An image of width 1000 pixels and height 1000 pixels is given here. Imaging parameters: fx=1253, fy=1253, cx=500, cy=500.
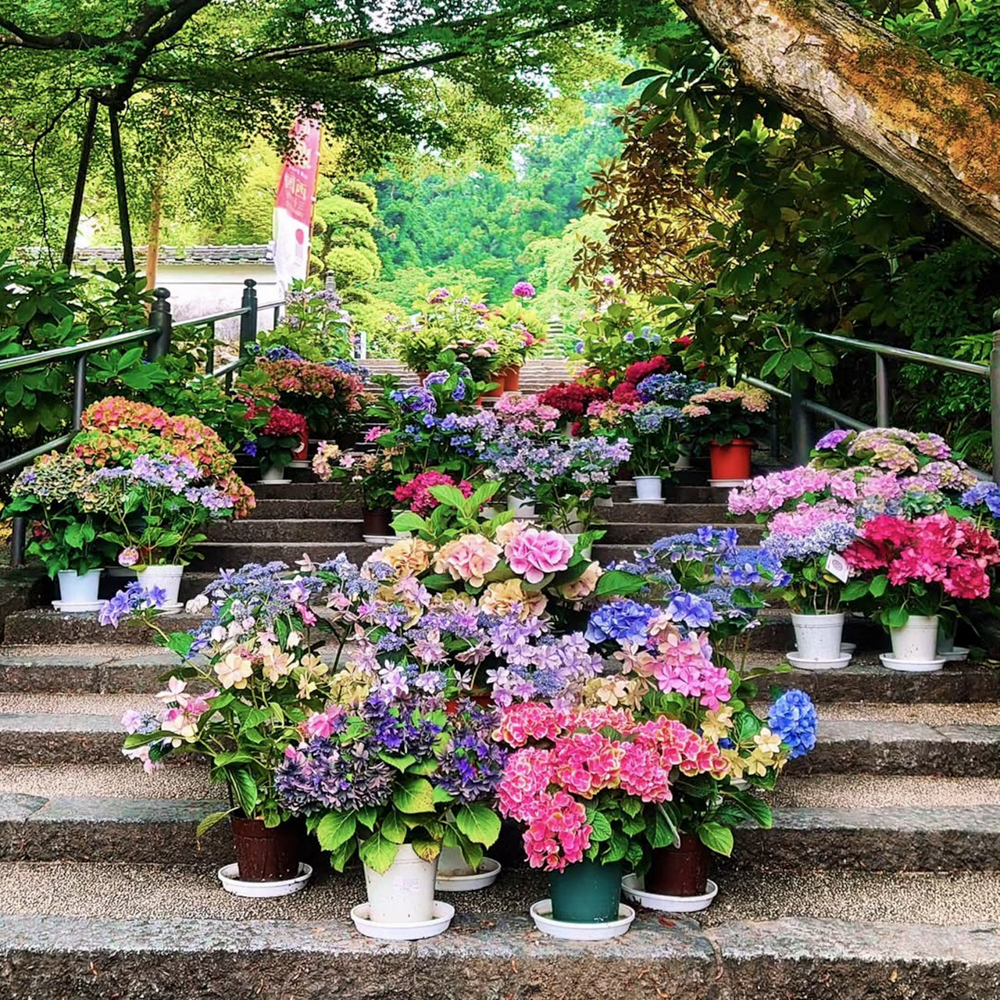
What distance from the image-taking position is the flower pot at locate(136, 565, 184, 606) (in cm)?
452

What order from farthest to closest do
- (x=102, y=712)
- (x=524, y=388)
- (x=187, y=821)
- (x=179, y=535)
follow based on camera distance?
(x=524, y=388), (x=179, y=535), (x=102, y=712), (x=187, y=821)

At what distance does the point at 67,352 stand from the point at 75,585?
0.91 meters

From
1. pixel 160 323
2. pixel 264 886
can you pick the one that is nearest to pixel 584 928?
pixel 264 886

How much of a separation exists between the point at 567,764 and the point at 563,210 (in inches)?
1118

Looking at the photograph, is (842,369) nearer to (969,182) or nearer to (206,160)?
(969,182)

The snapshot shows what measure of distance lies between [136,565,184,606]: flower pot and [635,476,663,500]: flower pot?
7.82 feet

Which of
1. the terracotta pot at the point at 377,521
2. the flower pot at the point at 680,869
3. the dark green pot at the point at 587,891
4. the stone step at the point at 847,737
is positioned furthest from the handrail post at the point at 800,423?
the dark green pot at the point at 587,891

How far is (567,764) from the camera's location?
2479 millimetres

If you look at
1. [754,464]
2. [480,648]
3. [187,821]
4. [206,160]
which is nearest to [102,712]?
[187,821]

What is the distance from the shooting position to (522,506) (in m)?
5.25

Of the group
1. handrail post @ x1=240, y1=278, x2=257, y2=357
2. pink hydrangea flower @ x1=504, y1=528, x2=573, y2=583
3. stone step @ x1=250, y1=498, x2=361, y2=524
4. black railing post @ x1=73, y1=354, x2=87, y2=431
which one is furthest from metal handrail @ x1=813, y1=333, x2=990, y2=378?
handrail post @ x1=240, y1=278, x2=257, y2=357

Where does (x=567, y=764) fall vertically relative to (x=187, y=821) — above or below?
above

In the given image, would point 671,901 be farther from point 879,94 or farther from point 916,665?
point 879,94

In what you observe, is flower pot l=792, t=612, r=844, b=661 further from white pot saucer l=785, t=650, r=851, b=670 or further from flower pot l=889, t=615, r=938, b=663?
flower pot l=889, t=615, r=938, b=663
